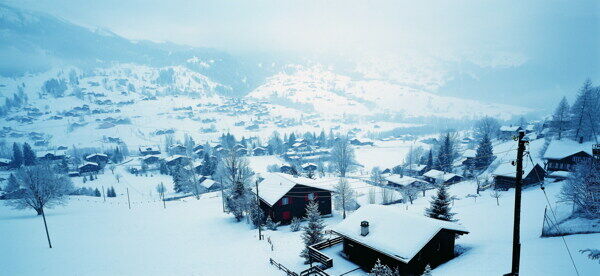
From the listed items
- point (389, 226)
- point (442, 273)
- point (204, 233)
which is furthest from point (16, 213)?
point (442, 273)

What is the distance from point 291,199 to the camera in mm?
39938

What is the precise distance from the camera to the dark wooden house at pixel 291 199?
39375mm

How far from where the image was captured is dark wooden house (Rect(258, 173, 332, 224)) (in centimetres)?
3938

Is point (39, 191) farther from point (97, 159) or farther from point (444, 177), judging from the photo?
point (444, 177)

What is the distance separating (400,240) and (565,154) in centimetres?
5129

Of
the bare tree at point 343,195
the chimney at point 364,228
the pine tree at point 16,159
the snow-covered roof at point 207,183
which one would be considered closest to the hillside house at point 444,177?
the bare tree at point 343,195

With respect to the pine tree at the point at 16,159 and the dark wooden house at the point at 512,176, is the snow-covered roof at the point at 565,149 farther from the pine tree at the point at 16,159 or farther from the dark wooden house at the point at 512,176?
the pine tree at the point at 16,159

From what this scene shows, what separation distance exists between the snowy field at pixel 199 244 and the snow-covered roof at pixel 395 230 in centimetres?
84

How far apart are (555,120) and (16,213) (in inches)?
4844

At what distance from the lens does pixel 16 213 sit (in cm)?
5241

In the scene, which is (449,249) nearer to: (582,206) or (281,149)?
(582,206)

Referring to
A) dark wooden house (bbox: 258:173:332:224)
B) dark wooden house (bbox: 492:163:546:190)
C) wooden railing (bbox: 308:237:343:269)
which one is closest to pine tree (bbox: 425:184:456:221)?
wooden railing (bbox: 308:237:343:269)

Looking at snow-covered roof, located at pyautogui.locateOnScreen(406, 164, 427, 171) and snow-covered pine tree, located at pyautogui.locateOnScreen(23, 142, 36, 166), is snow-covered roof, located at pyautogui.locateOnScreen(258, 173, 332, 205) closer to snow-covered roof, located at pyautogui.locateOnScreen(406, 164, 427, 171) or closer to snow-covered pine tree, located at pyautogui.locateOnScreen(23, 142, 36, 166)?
snow-covered roof, located at pyautogui.locateOnScreen(406, 164, 427, 171)

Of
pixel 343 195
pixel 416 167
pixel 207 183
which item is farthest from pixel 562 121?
pixel 207 183
